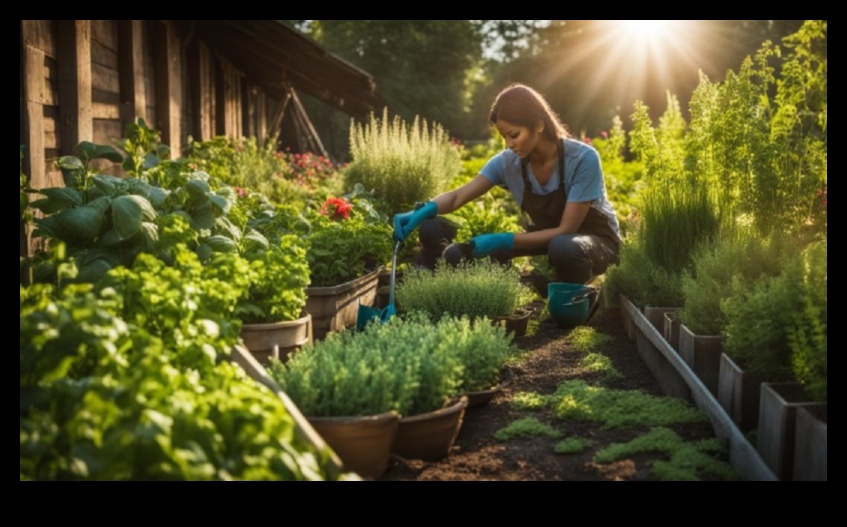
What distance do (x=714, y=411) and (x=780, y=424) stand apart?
1.63 feet

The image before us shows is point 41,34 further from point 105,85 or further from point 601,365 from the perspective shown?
point 601,365

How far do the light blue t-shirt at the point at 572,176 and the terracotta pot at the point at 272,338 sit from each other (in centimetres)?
236

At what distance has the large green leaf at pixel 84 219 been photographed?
135 inches

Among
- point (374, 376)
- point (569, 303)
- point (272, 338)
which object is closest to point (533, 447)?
point (374, 376)

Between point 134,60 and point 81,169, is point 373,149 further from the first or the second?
point 81,169

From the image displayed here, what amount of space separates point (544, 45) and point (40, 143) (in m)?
36.3

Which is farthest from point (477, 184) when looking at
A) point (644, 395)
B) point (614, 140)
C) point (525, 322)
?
point (614, 140)

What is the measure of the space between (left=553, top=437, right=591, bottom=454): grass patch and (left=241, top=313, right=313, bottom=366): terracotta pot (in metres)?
1.19

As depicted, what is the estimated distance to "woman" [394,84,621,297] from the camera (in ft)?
17.5

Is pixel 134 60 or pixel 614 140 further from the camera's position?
pixel 614 140

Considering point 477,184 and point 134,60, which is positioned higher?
point 134,60

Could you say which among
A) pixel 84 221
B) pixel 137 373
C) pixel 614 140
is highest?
pixel 614 140
